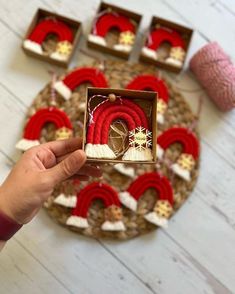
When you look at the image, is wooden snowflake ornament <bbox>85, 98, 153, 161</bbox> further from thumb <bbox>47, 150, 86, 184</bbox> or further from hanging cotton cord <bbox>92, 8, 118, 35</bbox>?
hanging cotton cord <bbox>92, 8, 118, 35</bbox>

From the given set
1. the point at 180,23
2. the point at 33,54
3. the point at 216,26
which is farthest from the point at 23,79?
the point at 216,26

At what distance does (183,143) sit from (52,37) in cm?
52

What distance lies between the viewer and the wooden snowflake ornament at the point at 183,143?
44.6 inches

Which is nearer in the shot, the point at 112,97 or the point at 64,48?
the point at 112,97

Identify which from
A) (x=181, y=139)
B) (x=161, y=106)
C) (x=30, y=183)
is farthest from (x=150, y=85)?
(x=30, y=183)

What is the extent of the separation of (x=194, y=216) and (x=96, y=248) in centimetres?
30

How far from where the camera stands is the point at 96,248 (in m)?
1.09

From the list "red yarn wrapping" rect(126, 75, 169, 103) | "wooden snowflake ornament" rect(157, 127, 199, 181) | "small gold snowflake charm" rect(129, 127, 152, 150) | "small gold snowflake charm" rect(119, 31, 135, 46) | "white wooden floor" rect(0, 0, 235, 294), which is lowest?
"white wooden floor" rect(0, 0, 235, 294)

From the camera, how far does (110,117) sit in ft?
2.46

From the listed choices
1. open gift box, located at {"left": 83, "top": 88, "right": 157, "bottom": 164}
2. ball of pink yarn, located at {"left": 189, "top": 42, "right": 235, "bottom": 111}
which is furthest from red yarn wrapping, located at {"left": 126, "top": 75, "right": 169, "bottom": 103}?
open gift box, located at {"left": 83, "top": 88, "right": 157, "bottom": 164}

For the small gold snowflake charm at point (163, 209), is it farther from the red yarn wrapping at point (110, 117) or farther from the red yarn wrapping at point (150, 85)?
the red yarn wrapping at point (110, 117)

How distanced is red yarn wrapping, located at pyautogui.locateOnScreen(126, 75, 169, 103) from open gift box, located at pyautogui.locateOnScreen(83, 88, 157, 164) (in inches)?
15.7

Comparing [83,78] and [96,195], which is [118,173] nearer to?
[96,195]

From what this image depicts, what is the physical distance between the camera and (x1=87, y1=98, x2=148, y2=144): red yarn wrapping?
73cm
